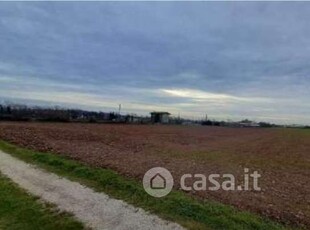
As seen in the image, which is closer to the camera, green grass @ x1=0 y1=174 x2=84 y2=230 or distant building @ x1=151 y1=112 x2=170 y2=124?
green grass @ x1=0 y1=174 x2=84 y2=230

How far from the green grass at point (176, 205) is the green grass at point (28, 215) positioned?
1722 millimetres

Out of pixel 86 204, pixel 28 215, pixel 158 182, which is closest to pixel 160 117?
pixel 158 182

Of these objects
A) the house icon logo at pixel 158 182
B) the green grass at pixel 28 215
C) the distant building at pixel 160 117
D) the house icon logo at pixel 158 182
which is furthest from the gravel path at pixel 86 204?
the distant building at pixel 160 117

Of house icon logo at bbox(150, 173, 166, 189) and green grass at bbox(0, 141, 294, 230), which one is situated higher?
house icon logo at bbox(150, 173, 166, 189)

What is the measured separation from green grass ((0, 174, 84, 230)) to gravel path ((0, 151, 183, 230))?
25cm

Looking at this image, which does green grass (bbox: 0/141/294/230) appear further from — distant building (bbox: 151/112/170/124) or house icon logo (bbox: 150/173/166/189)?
distant building (bbox: 151/112/170/124)

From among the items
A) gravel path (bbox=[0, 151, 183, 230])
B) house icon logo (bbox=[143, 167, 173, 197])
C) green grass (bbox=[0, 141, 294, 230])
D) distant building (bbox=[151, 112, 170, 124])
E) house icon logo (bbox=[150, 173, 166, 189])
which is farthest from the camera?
distant building (bbox=[151, 112, 170, 124])

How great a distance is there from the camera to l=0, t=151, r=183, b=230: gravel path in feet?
24.7

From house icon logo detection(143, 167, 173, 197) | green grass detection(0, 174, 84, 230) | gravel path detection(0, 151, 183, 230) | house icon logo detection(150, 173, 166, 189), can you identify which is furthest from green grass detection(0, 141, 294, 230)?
green grass detection(0, 174, 84, 230)

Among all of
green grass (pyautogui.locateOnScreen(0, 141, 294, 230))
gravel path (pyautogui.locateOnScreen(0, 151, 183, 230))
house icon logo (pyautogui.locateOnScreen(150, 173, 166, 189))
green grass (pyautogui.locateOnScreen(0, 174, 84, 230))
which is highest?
house icon logo (pyautogui.locateOnScreen(150, 173, 166, 189))

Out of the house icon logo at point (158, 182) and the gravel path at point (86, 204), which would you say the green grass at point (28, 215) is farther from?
the house icon logo at point (158, 182)

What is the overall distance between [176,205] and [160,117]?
10398 centimetres

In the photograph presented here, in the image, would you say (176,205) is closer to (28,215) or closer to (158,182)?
(158,182)

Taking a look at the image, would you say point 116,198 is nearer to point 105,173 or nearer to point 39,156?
point 105,173
